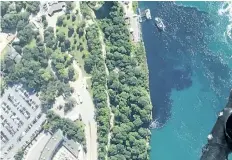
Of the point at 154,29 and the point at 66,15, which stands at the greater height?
the point at 154,29

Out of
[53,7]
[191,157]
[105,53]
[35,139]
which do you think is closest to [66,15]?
[53,7]

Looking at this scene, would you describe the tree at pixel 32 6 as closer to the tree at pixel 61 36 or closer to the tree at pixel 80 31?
the tree at pixel 61 36

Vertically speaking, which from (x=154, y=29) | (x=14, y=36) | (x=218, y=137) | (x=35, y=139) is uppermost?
(x=154, y=29)

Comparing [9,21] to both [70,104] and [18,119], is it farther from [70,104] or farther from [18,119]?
[70,104]

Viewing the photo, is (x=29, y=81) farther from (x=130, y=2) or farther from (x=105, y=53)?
(x=130, y=2)

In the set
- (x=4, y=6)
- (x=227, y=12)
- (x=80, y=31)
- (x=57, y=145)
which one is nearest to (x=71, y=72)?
(x=80, y=31)

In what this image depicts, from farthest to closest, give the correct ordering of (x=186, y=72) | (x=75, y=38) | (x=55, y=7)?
(x=55, y=7), (x=75, y=38), (x=186, y=72)

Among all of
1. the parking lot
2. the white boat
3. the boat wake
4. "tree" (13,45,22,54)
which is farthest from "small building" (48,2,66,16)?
the boat wake
